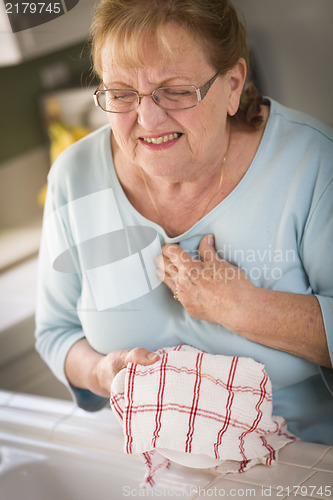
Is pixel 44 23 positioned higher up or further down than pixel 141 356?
higher up

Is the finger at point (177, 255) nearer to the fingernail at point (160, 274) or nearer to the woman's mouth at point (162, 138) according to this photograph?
the fingernail at point (160, 274)

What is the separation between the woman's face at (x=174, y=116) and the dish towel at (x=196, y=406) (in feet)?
0.82

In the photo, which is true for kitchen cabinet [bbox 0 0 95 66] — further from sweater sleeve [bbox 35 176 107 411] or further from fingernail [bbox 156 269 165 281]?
fingernail [bbox 156 269 165 281]

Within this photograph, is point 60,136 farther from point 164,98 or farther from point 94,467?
point 94,467

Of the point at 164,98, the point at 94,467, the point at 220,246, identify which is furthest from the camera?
the point at 94,467

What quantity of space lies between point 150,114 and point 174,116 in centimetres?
3

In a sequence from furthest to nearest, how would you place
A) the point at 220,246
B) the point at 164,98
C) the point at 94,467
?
the point at 94,467, the point at 220,246, the point at 164,98

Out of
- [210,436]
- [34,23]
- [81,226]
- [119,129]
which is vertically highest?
[34,23]

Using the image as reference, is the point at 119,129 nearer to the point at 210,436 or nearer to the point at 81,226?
the point at 81,226

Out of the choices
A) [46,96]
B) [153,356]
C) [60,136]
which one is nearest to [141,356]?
[153,356]

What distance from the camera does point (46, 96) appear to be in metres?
0.99

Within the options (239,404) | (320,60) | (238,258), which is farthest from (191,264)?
(320,60)

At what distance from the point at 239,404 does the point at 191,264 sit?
19cm

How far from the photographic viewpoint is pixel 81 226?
0.83m
